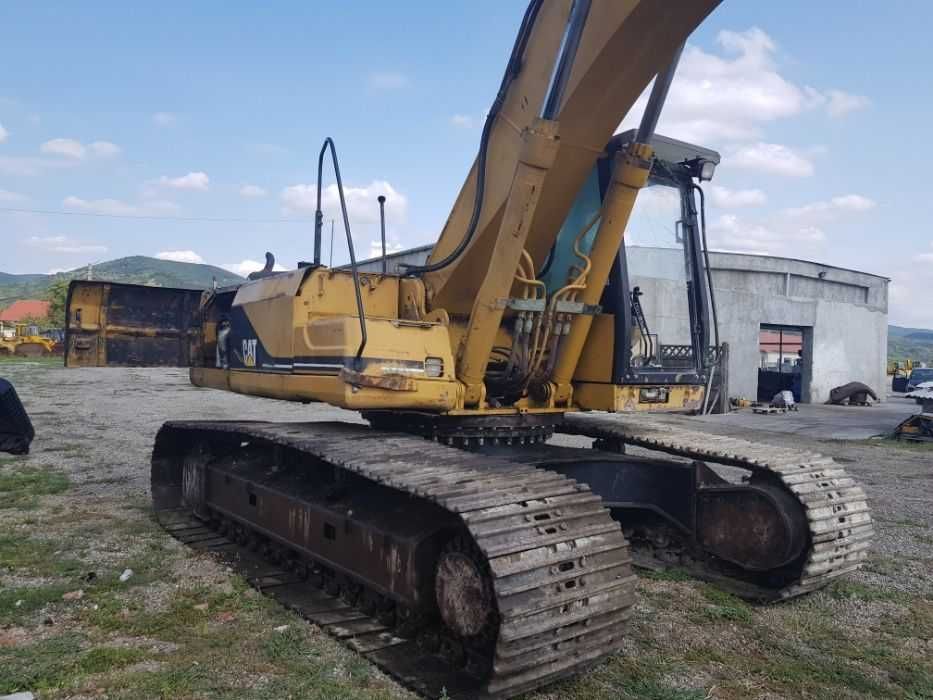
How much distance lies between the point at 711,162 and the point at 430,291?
2.30m

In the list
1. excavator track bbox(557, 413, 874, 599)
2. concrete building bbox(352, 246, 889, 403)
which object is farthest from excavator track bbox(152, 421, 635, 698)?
concrete building bbox(352, 246, 889, 403)

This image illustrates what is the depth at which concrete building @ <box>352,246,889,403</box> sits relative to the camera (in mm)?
22891

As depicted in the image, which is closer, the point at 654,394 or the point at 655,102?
the point at 655,102

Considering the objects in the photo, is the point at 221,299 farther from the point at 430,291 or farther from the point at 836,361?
the point at 836,361

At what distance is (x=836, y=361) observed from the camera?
2509 centimetres

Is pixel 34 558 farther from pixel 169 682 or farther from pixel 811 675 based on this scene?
pixel 811 675

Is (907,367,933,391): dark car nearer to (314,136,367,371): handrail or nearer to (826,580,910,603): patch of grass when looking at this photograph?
(826,580,910,603): patch of grass

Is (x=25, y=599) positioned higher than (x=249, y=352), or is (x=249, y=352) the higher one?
(x=249, y=352)

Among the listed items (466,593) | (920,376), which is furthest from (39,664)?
(920,376)

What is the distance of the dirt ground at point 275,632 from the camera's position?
3754 millimetres

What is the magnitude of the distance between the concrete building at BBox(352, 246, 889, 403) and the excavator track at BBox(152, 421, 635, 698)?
1459 cm

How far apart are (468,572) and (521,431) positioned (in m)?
1.80

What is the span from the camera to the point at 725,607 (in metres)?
4.89

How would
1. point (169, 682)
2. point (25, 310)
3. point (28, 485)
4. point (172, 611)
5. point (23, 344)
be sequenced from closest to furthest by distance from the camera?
1. point (169, 682)
2. point (172, 611)
3. point (28, 485)
4. point (23, 344)
5. point (25, 310)
